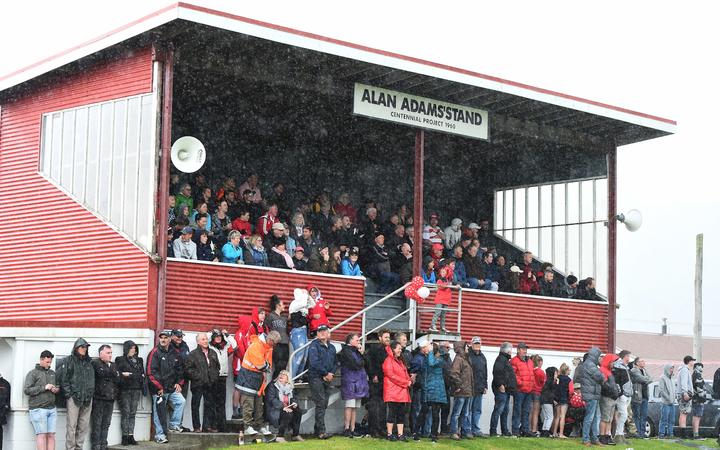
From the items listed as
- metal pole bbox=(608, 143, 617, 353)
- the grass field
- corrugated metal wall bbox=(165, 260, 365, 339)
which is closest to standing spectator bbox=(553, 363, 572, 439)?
the grass field

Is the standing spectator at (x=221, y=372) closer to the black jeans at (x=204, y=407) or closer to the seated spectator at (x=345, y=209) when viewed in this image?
the black jeans at (x=204, y=407)

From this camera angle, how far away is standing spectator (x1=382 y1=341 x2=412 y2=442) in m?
18.8

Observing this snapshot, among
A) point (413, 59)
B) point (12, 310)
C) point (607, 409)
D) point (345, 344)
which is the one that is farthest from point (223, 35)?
point (607, 409)

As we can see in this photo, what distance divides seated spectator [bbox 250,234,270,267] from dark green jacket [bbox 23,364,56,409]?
4619mm

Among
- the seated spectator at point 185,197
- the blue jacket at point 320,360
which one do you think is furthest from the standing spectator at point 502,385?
the seated spectator at point 185,197

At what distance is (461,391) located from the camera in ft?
65.3

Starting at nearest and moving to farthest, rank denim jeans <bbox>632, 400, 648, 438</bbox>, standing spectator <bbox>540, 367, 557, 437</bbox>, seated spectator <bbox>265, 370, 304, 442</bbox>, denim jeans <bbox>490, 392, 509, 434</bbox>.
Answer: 1. seated spectator <bbox>265, 370, 304, 442</bbox>
2. denim jeans <bbox>490, 392, 509, 434</bbox>
3. standing spectator <bbox>540, 367, 557, 437</bbox>
4. denim jeans <bbox>632, 400, 648, 438</bbox>

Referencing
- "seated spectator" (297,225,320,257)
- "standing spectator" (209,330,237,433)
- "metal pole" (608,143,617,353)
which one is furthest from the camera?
"metal pole" (608,143,617,353)

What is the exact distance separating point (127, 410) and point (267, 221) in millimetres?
5099

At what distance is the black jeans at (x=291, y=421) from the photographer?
18.1 meters

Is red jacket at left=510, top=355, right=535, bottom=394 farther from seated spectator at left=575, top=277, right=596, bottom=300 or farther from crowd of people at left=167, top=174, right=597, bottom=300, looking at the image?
seated spectator at left=575, top=277, right=596, bottom=300

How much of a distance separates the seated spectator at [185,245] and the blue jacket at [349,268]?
333cm

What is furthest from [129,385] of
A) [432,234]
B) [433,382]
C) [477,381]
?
[432,234]

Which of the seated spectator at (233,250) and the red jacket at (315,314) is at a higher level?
the seated spectator at (233,250)
